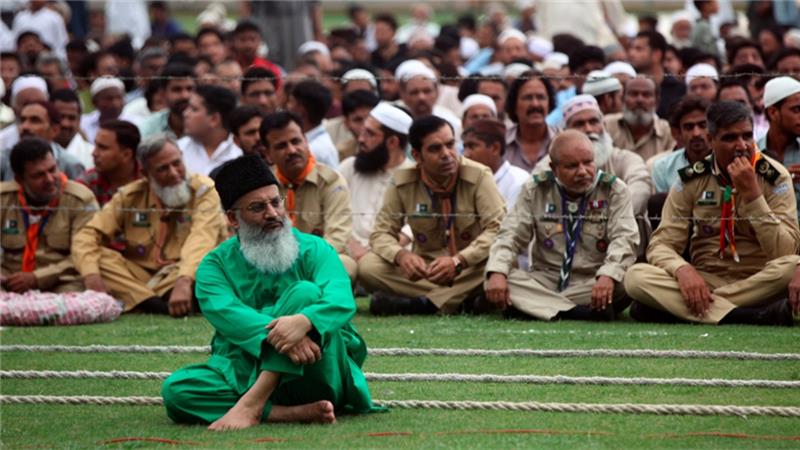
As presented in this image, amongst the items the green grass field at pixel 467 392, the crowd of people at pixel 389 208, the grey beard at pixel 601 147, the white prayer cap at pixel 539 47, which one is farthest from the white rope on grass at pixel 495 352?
the white prayer cap at pixel 539 47

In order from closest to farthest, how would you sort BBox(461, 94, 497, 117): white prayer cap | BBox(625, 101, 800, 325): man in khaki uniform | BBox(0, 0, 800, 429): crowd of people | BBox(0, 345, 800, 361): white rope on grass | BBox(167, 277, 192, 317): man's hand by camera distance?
BBox(0, 0, 800, 429): crowd of people → BBox(0, 345, 800, 361): white rope on grass → BBox(625, 101, 800, 325): man in khaki uniform → BBox(167, 277, 192, 317): man's hand → BBox(461, 94, 497, 117): white prayer cap

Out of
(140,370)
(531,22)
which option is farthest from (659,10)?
(140,370)

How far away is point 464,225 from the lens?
9438 mm

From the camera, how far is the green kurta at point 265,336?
5.92 metres

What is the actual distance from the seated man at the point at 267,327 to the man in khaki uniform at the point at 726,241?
2.67 metres

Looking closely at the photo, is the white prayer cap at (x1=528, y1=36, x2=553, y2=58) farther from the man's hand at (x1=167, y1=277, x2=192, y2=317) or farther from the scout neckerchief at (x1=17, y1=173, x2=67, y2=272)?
the man's hand at (x1=167, y1=277, x2=192, y2=317)

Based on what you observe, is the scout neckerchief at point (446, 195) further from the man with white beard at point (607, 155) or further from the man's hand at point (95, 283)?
the man's hand at point (95, 283)

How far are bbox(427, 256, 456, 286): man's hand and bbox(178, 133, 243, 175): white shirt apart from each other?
8.79 feet

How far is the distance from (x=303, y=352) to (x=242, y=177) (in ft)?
2.83

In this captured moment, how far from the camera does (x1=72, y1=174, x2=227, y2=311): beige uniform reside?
9.69 m

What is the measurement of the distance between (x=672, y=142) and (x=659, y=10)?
2124cm

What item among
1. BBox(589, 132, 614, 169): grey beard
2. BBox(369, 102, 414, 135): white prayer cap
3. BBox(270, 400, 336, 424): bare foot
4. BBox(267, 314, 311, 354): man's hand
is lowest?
BBox(270, 400, 336, 424): bare foot

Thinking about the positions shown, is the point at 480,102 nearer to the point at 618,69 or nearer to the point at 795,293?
the point at 618,69

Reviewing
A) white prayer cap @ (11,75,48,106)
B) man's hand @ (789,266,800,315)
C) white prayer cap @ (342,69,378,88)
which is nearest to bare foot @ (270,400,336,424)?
man's hand @ (789,266,800,315)
